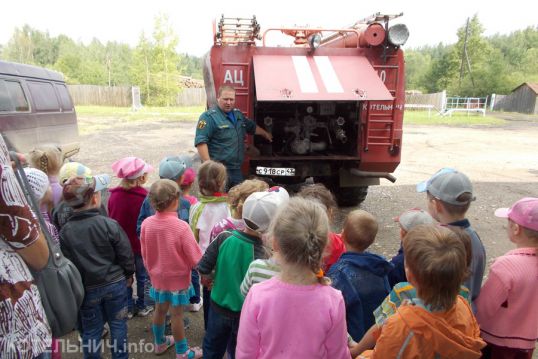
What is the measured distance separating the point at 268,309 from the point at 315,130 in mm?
5047

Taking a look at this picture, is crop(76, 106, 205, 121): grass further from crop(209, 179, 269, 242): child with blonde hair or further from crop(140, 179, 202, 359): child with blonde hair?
crop(209, 179, 269, 242): child with blonde hair

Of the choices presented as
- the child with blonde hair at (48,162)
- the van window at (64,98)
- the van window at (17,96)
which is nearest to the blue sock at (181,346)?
the child with blonde hair at (48,162)

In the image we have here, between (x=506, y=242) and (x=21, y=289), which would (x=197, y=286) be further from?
(x=506, y=242)

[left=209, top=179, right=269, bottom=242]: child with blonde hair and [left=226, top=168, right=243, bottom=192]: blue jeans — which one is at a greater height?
[left=209, top=179, right=269, bottom=242]: child with blonde hair

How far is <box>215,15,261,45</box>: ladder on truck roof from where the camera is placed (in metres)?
5.42

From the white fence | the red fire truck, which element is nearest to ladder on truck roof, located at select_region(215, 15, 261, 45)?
the red fire truck

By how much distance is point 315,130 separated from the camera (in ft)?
21.3

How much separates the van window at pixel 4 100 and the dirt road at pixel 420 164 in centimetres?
282

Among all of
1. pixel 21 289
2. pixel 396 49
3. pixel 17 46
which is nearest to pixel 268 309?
pixel 21 289

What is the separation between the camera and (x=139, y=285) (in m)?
3.53

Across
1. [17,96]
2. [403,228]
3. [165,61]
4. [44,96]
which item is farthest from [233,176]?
[165,61]

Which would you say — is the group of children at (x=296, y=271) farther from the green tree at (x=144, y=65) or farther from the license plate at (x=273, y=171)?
the green tree at (x=144, y=65)

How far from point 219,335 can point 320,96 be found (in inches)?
124

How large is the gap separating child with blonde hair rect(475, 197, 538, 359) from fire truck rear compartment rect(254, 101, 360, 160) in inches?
151
